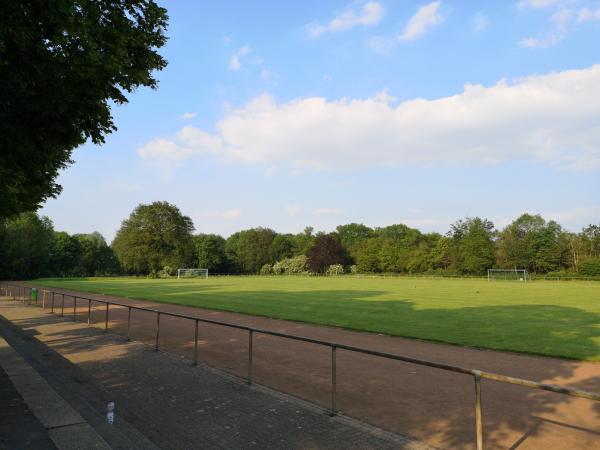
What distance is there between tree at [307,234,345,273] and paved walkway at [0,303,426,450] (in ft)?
344

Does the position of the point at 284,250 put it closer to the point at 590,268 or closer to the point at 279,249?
the point at 279,249

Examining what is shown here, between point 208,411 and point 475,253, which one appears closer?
point 208,411

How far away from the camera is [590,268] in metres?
75.1

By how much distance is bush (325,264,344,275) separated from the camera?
114 metres

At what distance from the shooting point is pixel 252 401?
24.0ft

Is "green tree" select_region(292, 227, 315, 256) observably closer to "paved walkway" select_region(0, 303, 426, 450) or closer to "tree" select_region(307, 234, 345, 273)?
"tree" select_region(307, 234, 345, 273)

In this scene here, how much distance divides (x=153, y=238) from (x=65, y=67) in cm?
7870

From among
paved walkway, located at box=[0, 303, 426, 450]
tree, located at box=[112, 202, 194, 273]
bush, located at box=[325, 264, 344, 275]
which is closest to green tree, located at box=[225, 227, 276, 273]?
bush, located at box=[325, 264, 344, 275]

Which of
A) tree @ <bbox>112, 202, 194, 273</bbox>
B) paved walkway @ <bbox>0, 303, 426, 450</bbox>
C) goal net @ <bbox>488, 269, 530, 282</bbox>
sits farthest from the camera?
goal net @ <bbox>488, 269, 530, 282</bbox>

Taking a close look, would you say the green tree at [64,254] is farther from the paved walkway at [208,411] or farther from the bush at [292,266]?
the paved walkway at [208,411]

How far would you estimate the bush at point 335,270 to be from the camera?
11356 cm

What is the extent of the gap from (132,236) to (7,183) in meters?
75.6

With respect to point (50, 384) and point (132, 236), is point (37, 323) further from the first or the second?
point (132, 236)

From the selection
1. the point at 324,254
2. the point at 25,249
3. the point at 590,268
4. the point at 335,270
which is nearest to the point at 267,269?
the point at 324,254
